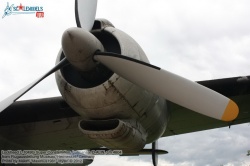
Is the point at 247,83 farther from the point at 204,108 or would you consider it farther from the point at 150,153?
the point at 150,153

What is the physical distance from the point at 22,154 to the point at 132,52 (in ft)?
23.3

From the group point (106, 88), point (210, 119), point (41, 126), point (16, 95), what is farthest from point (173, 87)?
point (41, 126)

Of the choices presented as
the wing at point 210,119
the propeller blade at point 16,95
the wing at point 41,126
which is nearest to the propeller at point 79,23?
the propeller blade at point 16,95

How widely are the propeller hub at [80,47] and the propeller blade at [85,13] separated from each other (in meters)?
0.74

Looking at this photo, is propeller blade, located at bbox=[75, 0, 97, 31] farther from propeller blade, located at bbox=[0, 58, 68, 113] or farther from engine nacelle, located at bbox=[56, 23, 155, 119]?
propeller blade, located at bbox=[0, 58, 68, 113]

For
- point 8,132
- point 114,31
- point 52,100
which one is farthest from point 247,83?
point 8,132

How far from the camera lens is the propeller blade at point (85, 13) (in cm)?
752

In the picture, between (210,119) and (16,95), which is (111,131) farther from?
(210,119)

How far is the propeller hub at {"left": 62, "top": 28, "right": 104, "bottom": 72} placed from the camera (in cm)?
640

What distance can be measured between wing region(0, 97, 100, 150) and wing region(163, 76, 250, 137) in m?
3.11

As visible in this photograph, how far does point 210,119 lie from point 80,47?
22.0ft

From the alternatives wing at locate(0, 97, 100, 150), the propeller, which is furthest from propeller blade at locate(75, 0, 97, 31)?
wing at locate(0, 97, 100, 150)

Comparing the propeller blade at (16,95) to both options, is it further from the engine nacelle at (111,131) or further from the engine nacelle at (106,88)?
the engine nacelle at (111,131)

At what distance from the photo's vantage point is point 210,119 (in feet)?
38.4
